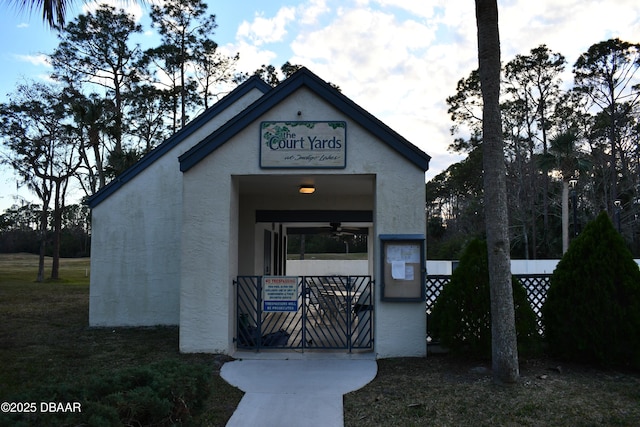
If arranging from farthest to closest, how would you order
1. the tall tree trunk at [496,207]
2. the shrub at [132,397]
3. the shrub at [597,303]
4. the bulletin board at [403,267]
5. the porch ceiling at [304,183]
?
1. the porch ceiling at [304,183]
2. the bulletin board at [403,267]
3. the shrub at [597,303]
4. the tall tree trunk at [496,207]
5. the shrub at [132,397]

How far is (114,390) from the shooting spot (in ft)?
11.3

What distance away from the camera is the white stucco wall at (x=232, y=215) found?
24.5 feet

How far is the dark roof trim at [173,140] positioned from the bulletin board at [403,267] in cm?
508

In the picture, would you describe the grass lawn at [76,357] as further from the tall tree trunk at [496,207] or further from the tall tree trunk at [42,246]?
the tall tree trunk at [42,246]

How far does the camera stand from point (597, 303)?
6.48m

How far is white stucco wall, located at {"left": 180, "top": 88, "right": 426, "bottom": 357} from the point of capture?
745 centimetres

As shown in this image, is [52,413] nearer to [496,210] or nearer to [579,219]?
[496,210]

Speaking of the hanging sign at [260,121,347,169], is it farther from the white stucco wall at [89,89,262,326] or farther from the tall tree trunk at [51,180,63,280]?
the tall tree trunk at [51,180,63,280]

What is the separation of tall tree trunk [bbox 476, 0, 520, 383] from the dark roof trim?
563cm

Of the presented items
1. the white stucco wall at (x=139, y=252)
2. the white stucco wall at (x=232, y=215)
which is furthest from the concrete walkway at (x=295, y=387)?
the white stucco wall at (x=139, y=252)

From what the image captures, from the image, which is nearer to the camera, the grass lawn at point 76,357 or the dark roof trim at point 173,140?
the grass lawn at point 76,357

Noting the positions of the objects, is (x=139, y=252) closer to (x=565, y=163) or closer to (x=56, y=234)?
(x=56, y=234)

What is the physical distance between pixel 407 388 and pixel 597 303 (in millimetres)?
2969

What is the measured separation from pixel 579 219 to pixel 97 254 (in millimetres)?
33427
